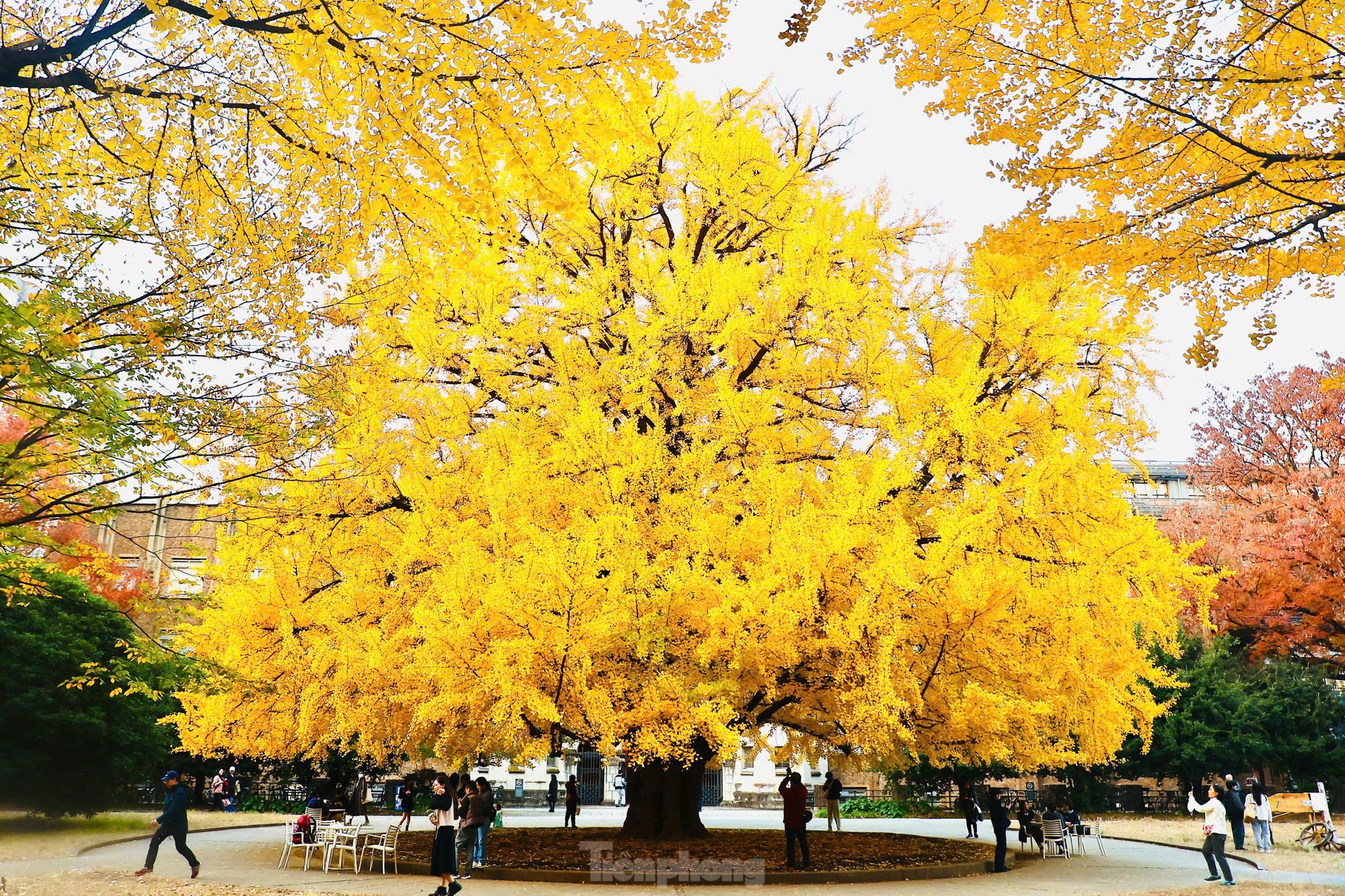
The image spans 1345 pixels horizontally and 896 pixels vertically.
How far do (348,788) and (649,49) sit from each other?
27755 millimetres

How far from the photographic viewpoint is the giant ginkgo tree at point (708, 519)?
1069 cm

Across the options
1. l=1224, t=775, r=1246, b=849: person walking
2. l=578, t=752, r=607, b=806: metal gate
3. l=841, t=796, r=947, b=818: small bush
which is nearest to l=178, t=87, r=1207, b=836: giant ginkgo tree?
l=1224, t=775, r=1246, b=849: person walking

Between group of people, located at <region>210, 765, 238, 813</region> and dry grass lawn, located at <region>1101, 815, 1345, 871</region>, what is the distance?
24.6 meters

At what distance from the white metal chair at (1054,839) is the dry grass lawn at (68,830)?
16.1 meters

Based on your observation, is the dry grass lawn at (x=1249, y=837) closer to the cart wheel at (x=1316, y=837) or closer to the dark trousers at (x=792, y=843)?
the cart wheel at (x=1316, y=837)

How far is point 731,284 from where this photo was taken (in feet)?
40.5

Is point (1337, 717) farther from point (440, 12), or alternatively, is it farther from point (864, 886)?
point (440, 12)


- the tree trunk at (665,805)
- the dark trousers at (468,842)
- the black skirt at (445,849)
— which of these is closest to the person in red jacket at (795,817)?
the tree trunk at (665,805)

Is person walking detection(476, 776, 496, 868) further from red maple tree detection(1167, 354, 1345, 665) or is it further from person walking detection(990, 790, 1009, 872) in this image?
red maple tree detection(1167, 354, 1345, 665)

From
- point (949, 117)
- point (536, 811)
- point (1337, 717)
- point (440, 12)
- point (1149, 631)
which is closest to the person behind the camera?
point (440, 12)

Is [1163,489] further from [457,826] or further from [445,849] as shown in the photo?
[445,849]

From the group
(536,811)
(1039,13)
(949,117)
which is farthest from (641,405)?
(536,811)

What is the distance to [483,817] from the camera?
13.3 meters

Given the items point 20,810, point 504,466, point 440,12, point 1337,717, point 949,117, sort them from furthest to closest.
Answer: point 1337,717 → point 20,810 → point 504,466 → point 949,117 → point 440,12
